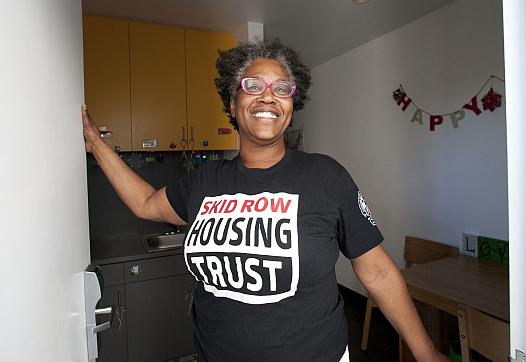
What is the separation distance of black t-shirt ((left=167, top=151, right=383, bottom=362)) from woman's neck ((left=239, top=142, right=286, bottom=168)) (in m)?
0.05

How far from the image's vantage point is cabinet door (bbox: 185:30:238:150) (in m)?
2.43

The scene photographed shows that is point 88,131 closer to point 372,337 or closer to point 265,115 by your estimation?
point 265,115

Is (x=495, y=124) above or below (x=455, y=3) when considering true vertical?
below

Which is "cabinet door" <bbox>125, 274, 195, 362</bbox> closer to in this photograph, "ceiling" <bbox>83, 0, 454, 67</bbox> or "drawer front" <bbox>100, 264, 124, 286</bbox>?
"drawer front" <bbox>100, 264, 124, 286</bbox>

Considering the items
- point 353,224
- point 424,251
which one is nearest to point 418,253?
point 424,251

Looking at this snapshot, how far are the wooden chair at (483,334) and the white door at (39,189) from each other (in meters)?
1.38

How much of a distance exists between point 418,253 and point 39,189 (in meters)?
2.48

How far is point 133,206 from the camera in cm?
117

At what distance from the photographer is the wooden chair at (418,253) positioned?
228 centimetres

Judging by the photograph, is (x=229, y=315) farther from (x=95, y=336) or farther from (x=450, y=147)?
(x=450, y=147)

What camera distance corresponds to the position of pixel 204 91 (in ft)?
8.11

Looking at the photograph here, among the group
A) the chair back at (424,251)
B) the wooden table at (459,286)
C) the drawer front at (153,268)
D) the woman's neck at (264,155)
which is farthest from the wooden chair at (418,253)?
the woman's neck at (264,155)

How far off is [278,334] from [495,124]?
1.94m

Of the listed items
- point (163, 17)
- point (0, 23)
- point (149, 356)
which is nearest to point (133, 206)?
point (0, 23)
